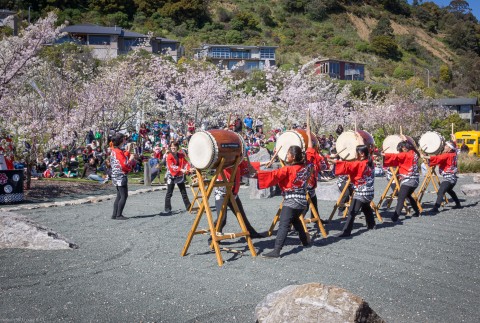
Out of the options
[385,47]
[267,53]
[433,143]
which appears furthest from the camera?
[385,47]

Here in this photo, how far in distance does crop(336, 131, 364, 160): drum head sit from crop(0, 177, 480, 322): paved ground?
1.45 m

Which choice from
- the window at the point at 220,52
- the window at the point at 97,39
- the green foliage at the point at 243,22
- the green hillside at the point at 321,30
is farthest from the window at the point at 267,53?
the window at the point at 97,39

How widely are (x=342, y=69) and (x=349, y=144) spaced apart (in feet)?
215

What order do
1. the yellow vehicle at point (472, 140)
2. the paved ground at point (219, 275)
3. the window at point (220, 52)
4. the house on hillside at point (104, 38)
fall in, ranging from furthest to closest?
1. the window at point (220, 52)
2. the house on hillside at point (104, 38)
3. the yellow vehicle at point (472, 140)
4. the paved ground at point (219, 275)

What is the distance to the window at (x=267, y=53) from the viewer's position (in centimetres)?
6975

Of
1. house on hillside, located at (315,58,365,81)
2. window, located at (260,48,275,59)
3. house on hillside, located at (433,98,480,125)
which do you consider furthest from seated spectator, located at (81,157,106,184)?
house on hillside, located at (315,58,365,81)

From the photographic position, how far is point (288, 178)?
7.18m

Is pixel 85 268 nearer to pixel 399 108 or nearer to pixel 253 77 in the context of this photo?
pixel 399 108

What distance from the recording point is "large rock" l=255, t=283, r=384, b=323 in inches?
137

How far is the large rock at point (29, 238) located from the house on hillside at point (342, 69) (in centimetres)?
6551

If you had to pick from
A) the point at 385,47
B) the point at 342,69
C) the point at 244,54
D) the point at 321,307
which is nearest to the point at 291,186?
the point at 321,307

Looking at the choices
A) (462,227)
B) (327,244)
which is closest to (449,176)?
(462,227)

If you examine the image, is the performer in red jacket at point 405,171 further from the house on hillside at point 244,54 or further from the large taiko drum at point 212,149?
the house on hillside at point 244,54

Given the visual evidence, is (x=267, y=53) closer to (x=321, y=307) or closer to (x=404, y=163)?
(x=404, y=163)
